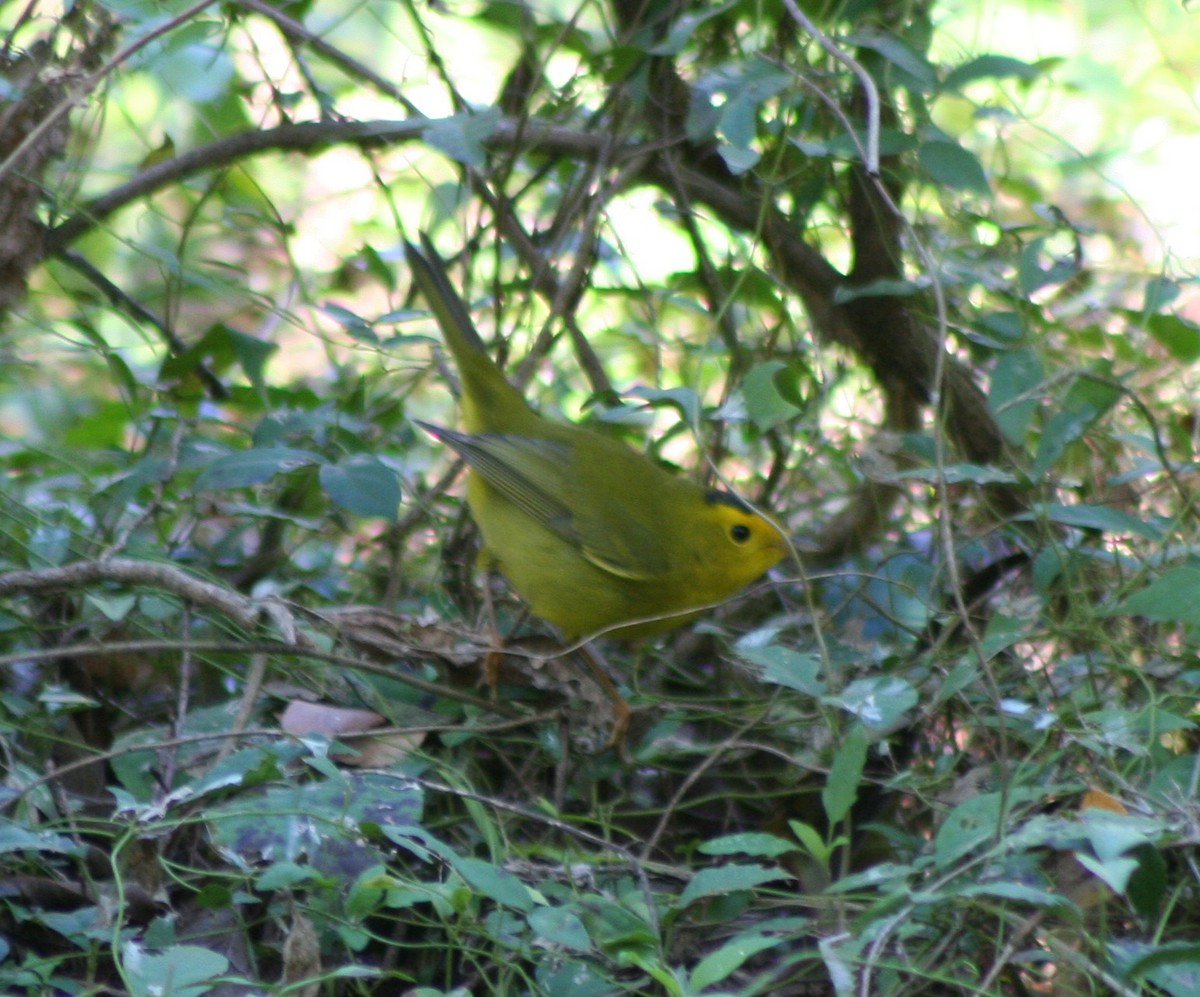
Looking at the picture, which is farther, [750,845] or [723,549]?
[723,549]

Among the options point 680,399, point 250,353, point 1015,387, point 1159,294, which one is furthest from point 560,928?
point 1159,294

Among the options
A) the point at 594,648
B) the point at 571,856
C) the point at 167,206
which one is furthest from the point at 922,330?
the point at 167,206

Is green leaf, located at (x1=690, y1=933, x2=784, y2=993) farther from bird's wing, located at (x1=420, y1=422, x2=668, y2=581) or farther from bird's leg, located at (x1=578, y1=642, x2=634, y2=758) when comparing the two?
bird's wing, located at (x1=420, y1=422, x2=668, y2=581)

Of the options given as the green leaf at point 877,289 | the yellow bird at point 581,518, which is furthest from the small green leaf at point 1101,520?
the yellow bird at point 581,518

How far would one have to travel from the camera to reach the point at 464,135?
2775 millimetres

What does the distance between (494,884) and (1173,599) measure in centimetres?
122

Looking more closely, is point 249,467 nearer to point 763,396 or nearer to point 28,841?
point 28,841

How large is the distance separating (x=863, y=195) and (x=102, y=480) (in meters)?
2.02

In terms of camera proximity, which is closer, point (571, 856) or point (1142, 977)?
point (1142, 977)

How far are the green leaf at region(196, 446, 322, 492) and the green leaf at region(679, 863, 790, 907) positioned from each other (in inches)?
50.3

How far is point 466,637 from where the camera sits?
286 cm

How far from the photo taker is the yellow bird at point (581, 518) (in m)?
3.37

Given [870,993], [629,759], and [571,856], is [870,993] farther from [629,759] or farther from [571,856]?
[629,759]

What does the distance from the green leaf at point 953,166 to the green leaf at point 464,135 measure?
3.12ft
